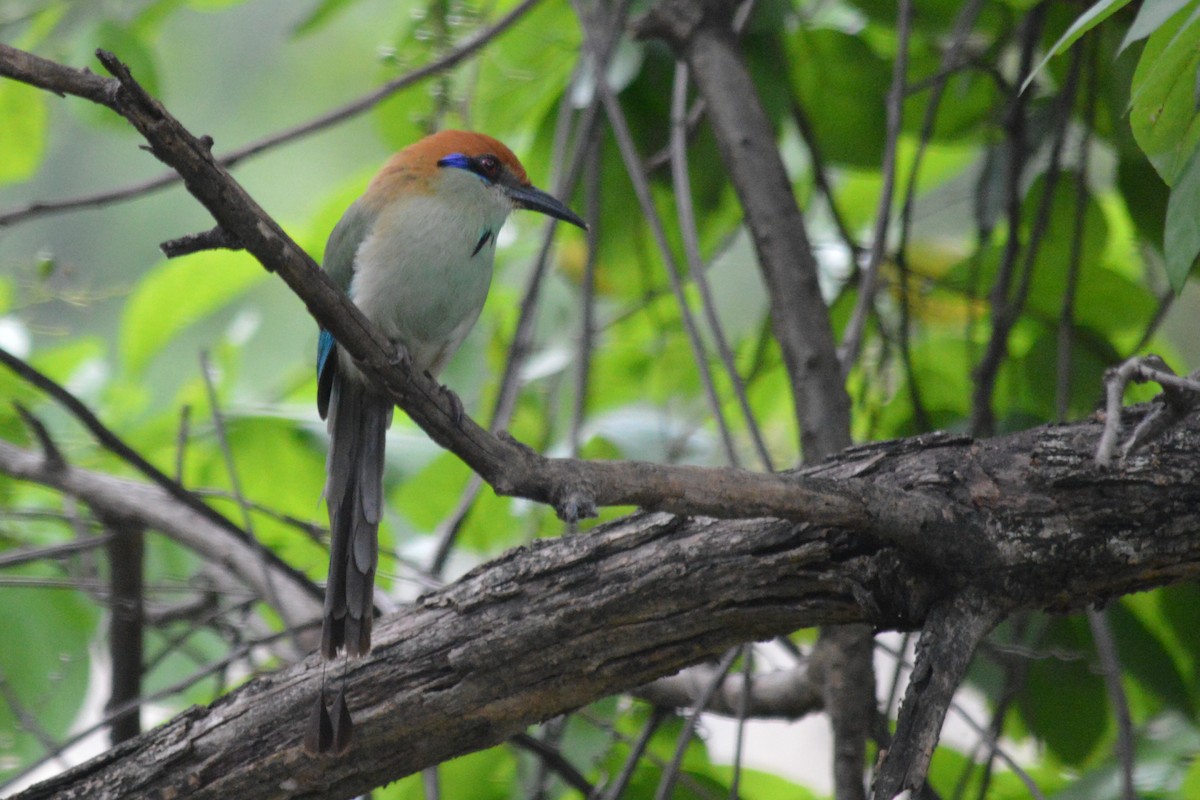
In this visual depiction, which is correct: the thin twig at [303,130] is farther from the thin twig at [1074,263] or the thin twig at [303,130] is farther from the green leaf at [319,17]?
the thin twig at [1074,263]

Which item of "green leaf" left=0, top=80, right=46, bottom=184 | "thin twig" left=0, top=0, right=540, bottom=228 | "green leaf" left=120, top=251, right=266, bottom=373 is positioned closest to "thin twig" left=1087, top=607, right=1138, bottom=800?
"thin twig" left=0, top=0, right=540, bottom=228

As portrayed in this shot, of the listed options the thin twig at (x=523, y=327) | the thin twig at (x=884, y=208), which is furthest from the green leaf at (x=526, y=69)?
the thin twig at (x=884, y=208)

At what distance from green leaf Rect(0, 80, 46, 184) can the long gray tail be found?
1.86 meters

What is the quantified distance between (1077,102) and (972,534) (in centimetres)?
216

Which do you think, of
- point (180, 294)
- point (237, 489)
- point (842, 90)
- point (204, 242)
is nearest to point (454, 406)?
point (204, 242)

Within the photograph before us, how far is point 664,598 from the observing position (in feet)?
6.43

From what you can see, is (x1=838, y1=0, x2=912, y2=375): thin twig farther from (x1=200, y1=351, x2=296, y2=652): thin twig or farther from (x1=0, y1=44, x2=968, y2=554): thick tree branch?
(x1=200, y1=351, x2=296, y2=652): thin twig

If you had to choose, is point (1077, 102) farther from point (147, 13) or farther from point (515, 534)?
point (147, 13)

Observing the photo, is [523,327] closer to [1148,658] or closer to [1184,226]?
[1148,658]

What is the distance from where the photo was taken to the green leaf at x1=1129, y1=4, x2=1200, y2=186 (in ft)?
4.59

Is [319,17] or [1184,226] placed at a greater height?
[319,17]

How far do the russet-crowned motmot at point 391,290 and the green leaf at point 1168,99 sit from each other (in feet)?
4.51

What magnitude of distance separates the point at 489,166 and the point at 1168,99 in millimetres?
1696

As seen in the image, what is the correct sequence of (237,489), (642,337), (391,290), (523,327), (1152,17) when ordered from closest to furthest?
(1152,17) → (391,290) → (237,489) → (523,327) → (642,337)
